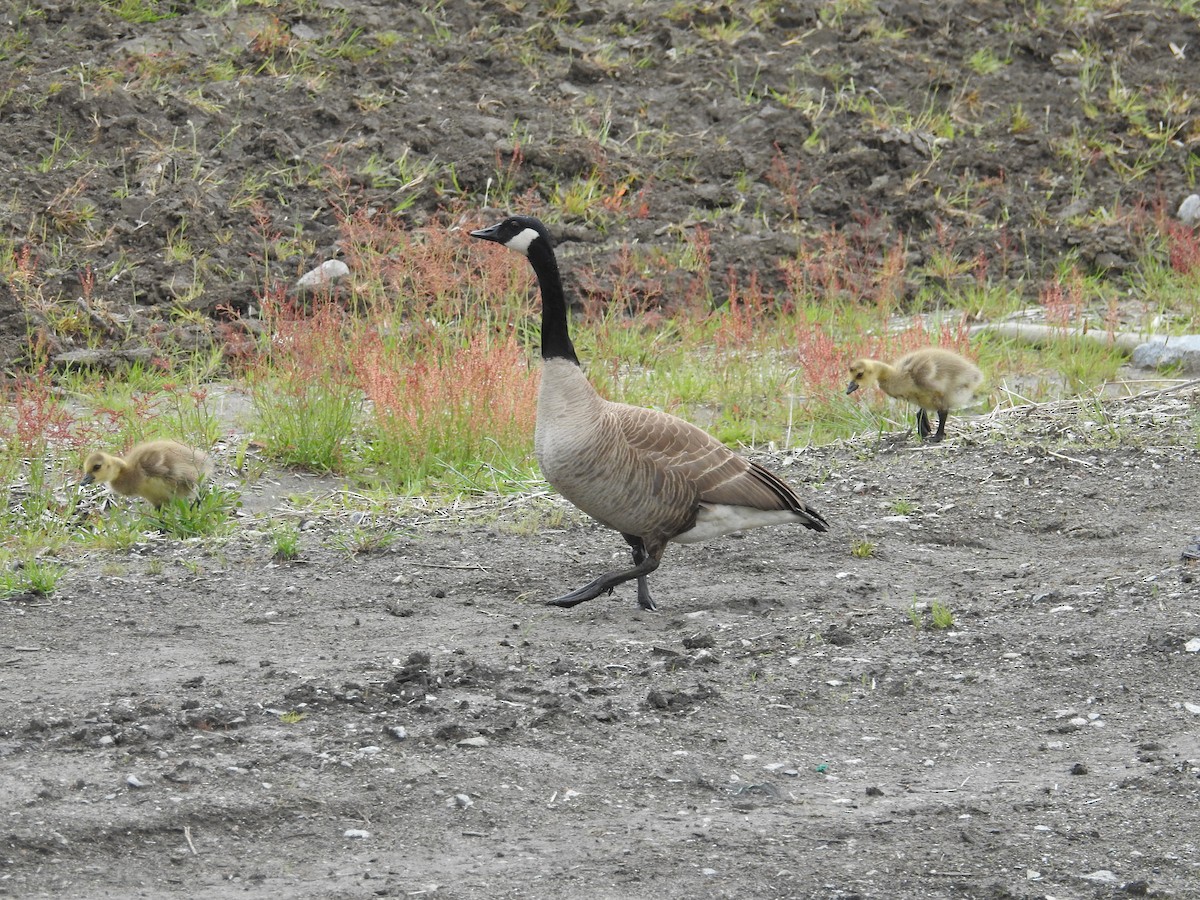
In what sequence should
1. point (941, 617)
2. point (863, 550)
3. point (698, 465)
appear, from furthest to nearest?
point (863, 550), point (698, 465), point (941, 617)

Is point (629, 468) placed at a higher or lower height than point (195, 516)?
Result: higher

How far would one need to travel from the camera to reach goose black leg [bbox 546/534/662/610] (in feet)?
19.9

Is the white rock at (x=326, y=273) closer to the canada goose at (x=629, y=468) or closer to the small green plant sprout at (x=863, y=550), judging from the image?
the canada goose at (x=629, y=468)

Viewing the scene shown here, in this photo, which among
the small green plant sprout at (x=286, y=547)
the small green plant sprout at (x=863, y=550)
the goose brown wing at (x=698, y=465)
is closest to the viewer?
the goose brown wing at (x=698, y=465)

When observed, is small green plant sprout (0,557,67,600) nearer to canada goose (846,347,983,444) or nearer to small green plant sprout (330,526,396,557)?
small green plant sprout (330,526,396,557)

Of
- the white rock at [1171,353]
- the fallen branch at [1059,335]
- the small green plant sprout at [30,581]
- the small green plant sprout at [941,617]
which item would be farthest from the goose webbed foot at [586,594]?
the white rock at [1171,353]

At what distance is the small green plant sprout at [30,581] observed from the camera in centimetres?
616

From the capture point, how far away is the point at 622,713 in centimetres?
505

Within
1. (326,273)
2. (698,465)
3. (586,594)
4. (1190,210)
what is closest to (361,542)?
(586,594)

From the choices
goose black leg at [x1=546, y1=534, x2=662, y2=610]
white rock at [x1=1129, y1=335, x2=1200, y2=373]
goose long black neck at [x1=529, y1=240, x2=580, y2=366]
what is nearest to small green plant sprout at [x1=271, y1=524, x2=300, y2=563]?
goose black leg at [x1=546, y1=534, x2=662, y2=610]

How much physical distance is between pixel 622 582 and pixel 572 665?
710 millimetres

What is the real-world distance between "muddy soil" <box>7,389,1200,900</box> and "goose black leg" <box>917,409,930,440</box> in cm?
100

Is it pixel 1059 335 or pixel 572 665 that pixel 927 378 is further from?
pixel 572 665

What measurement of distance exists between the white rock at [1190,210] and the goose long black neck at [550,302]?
27.7 ft
